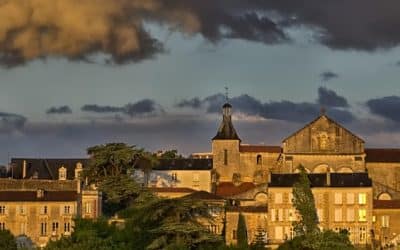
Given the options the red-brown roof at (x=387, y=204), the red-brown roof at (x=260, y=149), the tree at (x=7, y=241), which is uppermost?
the red-brown roof at (x=260, y=149)

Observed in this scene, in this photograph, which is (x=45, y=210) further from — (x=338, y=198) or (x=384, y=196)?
(x=384, y=196)

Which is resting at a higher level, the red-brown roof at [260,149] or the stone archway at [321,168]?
the red-brown roof at [260,149]

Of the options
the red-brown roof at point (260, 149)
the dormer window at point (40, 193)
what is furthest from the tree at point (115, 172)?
the red-brown roof at point (260, 149)

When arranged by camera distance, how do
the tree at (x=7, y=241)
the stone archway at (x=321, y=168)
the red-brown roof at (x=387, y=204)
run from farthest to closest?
the stone archway at (x=321, y=168)
the red-brown roof at (x=387, y=204)
the tree at (x=7, y=241)

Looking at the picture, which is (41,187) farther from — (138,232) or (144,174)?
(138,232)

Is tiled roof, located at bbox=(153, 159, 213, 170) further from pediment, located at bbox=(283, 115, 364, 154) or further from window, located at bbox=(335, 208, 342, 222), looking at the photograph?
window, located at bbox=(335, 208, 342, 222)

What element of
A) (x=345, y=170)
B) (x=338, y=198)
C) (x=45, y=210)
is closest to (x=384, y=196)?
(x=345, y=170)

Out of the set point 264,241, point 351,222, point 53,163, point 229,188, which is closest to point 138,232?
point 264,241

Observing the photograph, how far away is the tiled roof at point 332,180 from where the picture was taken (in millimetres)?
A: 76062

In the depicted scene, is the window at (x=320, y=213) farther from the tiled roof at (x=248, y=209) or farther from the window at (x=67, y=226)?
the window at (x=67, y=226)

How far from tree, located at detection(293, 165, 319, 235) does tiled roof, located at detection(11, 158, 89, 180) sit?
2736 cm

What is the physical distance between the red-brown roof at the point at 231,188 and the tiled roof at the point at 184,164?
2182mm

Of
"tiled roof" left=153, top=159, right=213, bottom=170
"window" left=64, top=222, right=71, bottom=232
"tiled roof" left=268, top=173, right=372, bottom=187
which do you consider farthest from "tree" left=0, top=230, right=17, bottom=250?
"tiled roof" left=153, top=159, right=213, bottom=170

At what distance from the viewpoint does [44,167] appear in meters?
96.5
